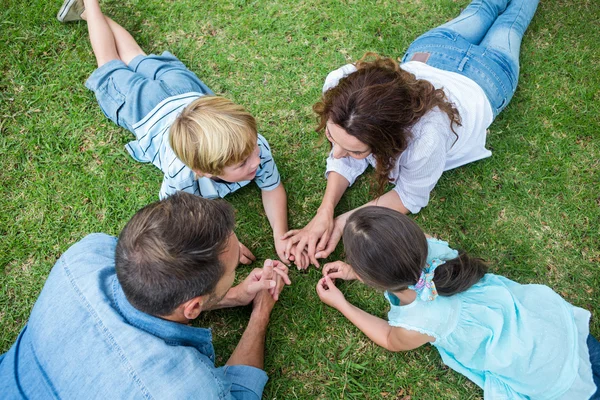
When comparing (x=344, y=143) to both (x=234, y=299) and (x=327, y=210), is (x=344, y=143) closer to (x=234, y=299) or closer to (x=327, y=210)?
(x=327, y=210)

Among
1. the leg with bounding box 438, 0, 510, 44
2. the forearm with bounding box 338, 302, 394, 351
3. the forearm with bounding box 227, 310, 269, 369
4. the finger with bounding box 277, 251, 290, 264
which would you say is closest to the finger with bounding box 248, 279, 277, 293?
the forearm with bounding box 227, 310, 269, 369

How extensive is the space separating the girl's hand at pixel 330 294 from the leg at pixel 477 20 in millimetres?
2135

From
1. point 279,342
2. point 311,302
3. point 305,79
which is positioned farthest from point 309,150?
point 279,342

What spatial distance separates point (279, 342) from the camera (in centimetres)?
291

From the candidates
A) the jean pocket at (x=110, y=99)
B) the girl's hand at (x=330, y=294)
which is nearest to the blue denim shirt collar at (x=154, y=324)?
the girl's hand at (x=330, y=294)

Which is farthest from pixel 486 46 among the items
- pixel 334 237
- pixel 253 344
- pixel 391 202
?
pixel 253 344

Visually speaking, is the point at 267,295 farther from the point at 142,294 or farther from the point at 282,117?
the point at 282,117

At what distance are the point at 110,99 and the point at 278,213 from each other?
1584mm

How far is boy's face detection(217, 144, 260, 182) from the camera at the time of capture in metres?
2.56

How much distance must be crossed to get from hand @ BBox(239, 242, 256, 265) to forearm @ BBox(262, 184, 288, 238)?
22 centimetres

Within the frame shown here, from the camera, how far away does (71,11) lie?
12.2 ft

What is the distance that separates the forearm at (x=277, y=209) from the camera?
3.09 meters

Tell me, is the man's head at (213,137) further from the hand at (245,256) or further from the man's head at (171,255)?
the hand at (245,256)

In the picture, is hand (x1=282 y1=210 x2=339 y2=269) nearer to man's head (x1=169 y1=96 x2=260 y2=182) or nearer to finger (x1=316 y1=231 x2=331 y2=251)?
finger (x1=316 y1=231 x2=331 y2=251)
